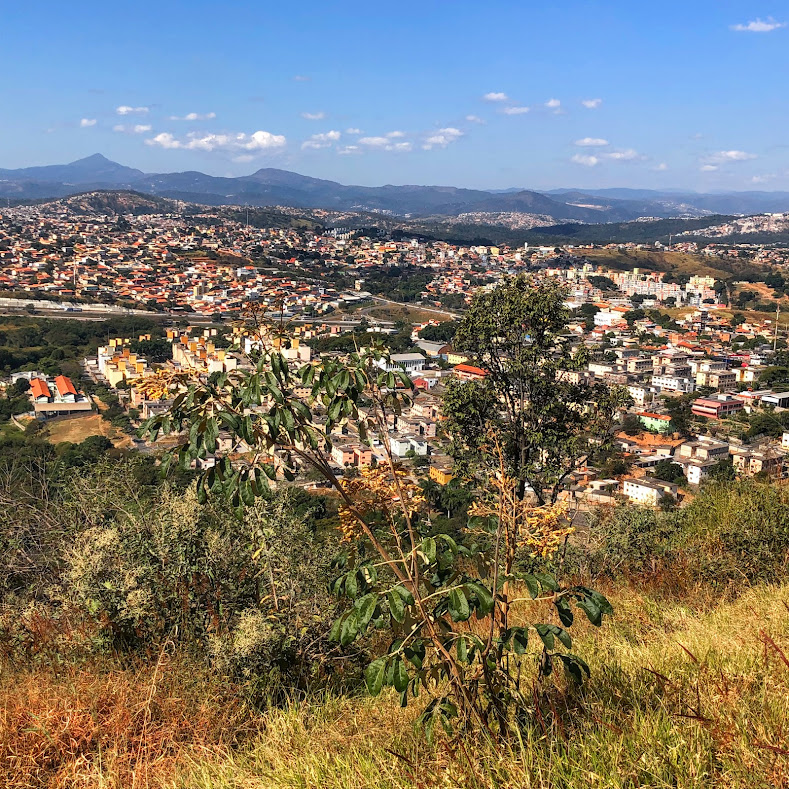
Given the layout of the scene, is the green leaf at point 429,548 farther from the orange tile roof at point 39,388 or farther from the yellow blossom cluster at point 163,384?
the orange tile roof at point 39,388

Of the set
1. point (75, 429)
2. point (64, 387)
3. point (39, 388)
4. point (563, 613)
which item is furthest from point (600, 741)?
point (64, 387)

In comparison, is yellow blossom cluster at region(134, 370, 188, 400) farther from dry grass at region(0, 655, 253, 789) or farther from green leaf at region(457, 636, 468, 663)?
dry grass at region(0, 655, 253, 789)

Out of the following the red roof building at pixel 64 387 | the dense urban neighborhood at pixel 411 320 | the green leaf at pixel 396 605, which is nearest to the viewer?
the green leaf at pixel 396 605

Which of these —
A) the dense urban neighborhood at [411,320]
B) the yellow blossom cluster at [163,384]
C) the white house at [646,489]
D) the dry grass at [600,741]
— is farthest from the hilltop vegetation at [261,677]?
the white house at [646,489]

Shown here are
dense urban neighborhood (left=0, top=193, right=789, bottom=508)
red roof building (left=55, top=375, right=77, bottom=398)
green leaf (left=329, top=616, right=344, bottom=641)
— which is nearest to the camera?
green leaf (left=329, top=616, right=344, bottom=641)

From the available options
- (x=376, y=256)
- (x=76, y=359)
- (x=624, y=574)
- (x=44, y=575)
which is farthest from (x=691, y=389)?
(x=376, y=256)

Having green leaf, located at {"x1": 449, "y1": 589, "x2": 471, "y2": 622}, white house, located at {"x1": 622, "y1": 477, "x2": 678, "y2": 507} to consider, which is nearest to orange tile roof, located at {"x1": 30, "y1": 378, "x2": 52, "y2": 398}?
white house, located at {"x1": 622, "y1": 477, "x2": 678, "y2": 507}

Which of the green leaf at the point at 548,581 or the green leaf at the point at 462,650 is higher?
the green leaf at the point at 548,581
